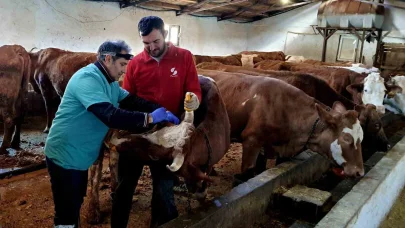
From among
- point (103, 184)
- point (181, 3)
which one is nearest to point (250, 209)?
point (103, 184)

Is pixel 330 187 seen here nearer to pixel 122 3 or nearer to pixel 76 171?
pixel 76 171

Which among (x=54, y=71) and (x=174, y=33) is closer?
(x=54, y=71)

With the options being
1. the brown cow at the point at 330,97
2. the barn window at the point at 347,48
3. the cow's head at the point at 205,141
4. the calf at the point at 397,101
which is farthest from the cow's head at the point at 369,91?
the barn window at the point at 347,48

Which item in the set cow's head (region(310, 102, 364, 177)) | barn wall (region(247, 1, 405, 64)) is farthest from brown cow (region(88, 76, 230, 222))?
barn wall (region(247, 1, 405, 64))

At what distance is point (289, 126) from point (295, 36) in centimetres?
1569

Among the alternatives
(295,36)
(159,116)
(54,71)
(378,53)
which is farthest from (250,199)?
(295,36)

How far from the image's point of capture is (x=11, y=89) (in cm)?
571

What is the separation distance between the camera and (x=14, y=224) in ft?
12.0

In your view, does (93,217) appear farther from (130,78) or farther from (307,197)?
(307,197)

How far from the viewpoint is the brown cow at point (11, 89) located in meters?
5.64

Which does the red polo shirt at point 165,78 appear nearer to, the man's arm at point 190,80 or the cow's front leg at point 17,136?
the man's arm at point 190,80

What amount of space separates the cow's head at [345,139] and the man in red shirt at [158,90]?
68.9 inches

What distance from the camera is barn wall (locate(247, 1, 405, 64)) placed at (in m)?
17.4

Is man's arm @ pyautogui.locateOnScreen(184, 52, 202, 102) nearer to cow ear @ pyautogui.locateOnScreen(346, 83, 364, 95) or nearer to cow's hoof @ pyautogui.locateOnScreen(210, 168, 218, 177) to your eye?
cow's hoof @ pyautogui.locateOnScreen(210, 168, 218, 177)
